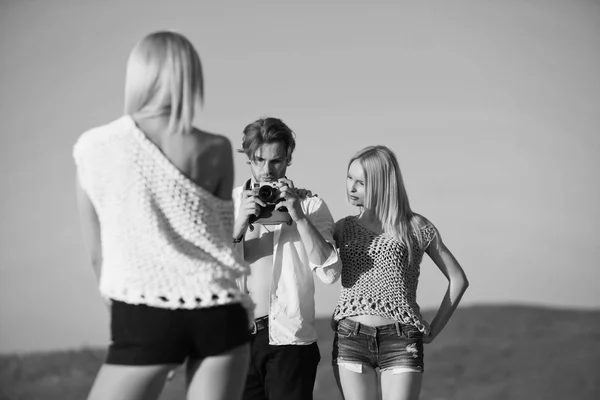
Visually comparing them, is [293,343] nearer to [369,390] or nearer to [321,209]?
[369,390]

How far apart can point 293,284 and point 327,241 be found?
21 centimetres

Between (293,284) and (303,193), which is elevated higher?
(303,193)

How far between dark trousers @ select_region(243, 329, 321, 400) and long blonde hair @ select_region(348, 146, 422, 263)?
24.4 inches

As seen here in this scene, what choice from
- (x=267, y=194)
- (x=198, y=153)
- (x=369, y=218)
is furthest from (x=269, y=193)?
(x=198, y=153)

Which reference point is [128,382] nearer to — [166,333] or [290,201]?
[166,333]

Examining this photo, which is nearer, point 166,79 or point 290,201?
point 166,79

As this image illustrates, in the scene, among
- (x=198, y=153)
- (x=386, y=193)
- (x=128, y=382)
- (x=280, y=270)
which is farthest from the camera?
(x=386, y=193)

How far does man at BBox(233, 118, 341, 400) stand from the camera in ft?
9.14

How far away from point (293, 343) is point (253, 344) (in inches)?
6.0

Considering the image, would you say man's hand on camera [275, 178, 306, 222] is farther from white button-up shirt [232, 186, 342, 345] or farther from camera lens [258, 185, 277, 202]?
white button-up shirt [232, 186, 342, 345]

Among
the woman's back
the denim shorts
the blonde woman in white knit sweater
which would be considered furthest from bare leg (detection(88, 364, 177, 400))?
the denim shorts

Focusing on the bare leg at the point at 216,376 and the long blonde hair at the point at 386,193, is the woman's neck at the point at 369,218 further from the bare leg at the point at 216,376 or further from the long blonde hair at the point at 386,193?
the bare leg at the point at 216,376

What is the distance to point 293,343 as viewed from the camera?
9.16 ft

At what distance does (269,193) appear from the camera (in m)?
2.82
